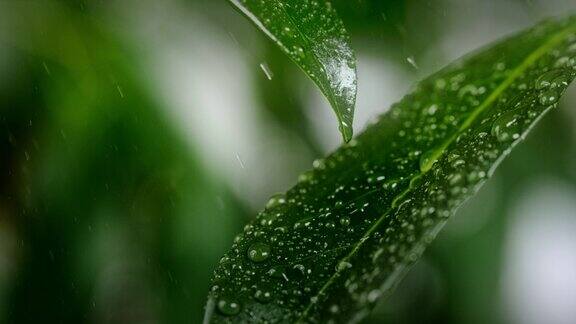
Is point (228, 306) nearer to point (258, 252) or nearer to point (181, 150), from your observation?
point (258, 252)

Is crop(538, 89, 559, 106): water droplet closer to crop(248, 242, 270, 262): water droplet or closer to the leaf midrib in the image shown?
the leaf midrib

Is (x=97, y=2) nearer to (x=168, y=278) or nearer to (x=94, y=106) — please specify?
(x=94, y=106)

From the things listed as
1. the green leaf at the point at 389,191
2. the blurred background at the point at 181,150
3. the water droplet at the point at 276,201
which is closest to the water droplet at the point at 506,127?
the green leaf at the point at 389,191

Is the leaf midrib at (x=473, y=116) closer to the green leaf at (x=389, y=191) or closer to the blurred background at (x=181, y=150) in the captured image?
the green leaf at (x=389, y=191)

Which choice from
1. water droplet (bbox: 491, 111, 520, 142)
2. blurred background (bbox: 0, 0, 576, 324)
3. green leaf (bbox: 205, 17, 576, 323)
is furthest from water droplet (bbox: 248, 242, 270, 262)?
blurred background (bbox: 0, 0, 576, 324)

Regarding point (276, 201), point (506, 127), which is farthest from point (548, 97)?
point (276, 201)

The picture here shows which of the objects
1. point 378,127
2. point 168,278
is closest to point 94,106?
point 168,278
